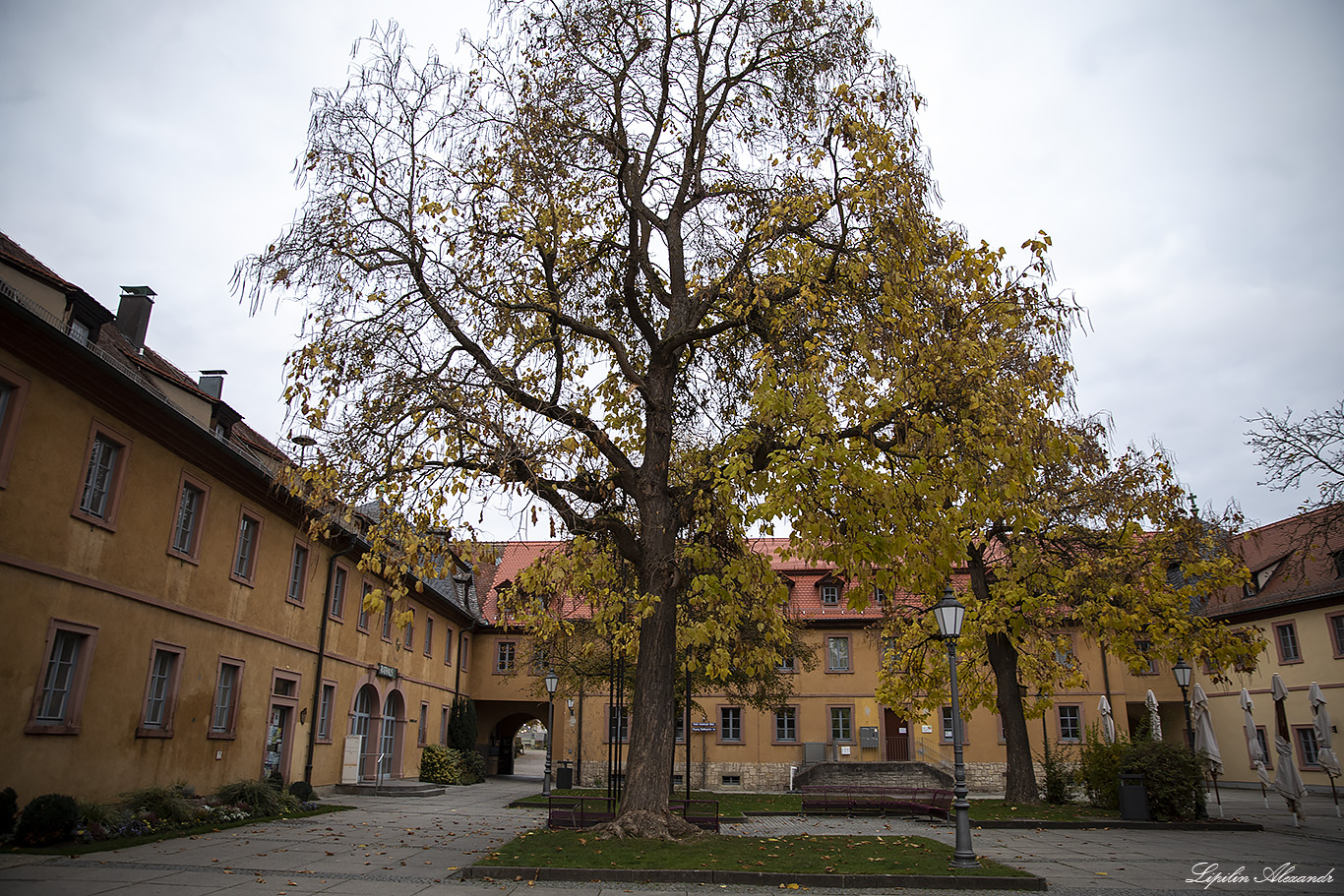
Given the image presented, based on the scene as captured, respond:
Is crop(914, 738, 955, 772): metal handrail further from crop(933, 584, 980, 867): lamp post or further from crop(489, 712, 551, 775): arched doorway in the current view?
crop(933, 584, 980, 867): lamp post

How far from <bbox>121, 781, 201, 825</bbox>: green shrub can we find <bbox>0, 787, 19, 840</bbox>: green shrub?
234 centimetres

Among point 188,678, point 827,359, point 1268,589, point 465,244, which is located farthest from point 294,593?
point 1268,589

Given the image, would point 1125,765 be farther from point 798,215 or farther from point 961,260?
point 798,215

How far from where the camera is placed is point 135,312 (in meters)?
17.9

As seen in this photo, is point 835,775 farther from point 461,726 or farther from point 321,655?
point 321,655

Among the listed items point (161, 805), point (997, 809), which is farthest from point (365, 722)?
point (997, 809)

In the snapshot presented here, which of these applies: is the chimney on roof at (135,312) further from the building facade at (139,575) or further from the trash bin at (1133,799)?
the trash bin at (1133,799)

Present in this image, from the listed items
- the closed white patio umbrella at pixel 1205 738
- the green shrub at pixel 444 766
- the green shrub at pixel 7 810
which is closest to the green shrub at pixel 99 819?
the green shrub at pixel 7 810

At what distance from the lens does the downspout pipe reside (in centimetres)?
2116

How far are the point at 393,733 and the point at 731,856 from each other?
21.2 meters

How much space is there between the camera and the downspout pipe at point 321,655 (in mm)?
21156

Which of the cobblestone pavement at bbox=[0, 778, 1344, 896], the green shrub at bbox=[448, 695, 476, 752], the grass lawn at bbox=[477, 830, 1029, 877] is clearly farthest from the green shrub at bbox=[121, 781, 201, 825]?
the green shrub at bbox=[448, 695, 476, 752]

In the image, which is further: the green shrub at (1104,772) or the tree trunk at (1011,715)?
the tree trunk at (1011,715)

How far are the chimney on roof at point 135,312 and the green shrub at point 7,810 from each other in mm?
10004
